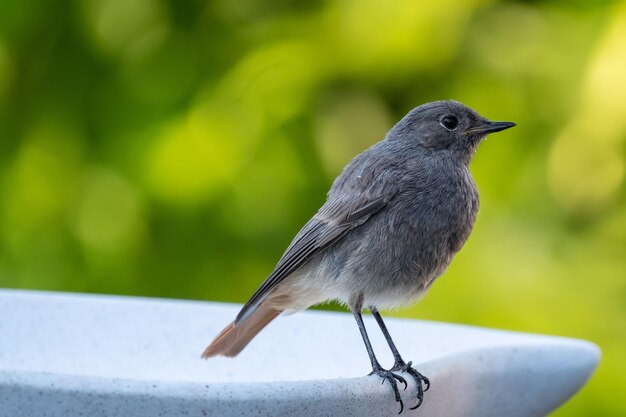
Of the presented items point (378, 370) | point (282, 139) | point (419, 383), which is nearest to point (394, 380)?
point (419, 383)

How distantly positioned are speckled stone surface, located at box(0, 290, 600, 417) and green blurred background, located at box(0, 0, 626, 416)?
1206 millimetres

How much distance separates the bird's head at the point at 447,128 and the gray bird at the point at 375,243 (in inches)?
4.2

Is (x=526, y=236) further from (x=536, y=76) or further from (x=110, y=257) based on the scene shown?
(x=110, y=257)

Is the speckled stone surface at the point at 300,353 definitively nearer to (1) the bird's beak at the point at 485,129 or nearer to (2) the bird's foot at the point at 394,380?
(2) the bird's foot at the point at 394,380

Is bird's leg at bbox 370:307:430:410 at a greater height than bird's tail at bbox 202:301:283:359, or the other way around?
bird's leg at bbox 370:307:430:410

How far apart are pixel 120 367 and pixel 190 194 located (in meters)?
1.63

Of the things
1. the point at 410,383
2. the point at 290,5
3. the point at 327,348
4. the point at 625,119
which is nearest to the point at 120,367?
the point at 327,348

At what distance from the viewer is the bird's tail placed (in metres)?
3.34

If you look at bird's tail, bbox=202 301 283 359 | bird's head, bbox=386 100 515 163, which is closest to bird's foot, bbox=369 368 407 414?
bird's tail, bbox=202 301 283 359

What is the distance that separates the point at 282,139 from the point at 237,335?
1661mm

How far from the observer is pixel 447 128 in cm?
381

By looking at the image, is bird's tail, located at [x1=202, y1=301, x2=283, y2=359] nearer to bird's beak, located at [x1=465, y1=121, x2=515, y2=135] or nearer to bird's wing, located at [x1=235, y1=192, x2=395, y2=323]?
bird's wing, located at [x1=235, y1=192, x2=395, y2=323]

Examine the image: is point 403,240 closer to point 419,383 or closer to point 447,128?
point 447,128

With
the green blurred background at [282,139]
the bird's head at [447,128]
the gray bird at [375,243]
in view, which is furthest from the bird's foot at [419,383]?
the green blurred background at [282,139]
